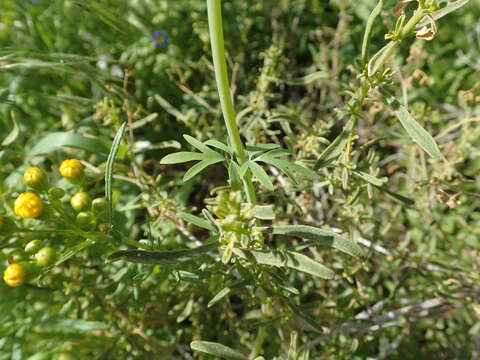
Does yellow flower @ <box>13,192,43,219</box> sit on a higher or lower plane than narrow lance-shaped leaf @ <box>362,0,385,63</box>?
lower

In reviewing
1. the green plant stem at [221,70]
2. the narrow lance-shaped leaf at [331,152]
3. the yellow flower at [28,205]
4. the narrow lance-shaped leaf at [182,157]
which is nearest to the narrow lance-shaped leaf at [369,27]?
the narrow lance-shaped leaf at [331,152]

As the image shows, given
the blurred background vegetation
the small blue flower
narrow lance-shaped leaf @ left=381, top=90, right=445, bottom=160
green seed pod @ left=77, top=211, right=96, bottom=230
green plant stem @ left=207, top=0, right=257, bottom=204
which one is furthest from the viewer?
the small blue flower

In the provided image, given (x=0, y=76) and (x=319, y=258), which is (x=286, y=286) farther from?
(x=0, y=76)

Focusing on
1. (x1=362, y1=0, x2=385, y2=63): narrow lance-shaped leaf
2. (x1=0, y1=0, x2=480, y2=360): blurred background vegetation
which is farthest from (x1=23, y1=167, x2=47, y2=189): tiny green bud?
(x1=362, y1=0, x2=385, y2=63): narrow lance-shaped leaf

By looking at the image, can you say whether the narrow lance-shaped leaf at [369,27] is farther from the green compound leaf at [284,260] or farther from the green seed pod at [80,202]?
the green seed pod at [80,202]

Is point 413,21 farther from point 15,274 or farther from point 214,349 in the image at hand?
point 15,274

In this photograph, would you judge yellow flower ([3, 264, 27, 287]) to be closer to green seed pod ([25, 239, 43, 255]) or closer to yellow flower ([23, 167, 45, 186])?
green seed pod ([25, 239, 43, 255])

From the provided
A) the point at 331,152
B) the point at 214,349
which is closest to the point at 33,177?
the point at 214,349
